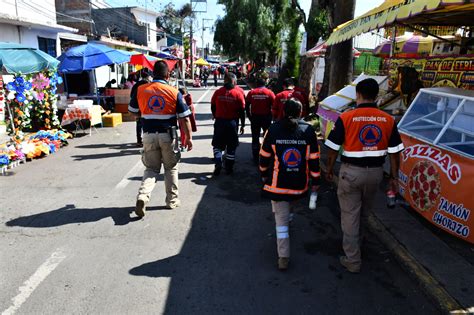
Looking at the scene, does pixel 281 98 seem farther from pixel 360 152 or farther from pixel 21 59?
pixel 21 59

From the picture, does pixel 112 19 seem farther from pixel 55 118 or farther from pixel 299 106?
pixel 299 106

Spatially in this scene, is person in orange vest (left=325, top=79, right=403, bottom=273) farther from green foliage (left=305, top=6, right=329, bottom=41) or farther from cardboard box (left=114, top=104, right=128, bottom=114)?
Answer: green foliage (left=305, top=6, right=329, bottom=41)

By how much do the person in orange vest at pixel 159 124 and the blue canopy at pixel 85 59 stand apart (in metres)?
8.47

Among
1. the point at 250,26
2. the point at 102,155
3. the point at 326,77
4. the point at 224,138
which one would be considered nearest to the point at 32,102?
the point at 102,155

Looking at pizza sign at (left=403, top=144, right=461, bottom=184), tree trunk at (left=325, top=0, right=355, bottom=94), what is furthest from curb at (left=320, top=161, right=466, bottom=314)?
tree trunk at (left=325, top=0, right=355, bottom=94)

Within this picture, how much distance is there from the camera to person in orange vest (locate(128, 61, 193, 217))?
209 inches

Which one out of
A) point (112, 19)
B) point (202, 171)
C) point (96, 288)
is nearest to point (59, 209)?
point (96, 288)

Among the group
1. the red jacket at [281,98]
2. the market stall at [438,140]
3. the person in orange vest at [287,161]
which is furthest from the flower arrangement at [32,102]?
the market stall at [438,140]

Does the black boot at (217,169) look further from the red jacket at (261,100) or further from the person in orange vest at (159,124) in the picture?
the person in orange vest at (159,124)

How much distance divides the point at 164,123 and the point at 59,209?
2031mm

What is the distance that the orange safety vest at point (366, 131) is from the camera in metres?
3.76

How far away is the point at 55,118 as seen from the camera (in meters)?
11.5

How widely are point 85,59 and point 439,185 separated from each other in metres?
11.9

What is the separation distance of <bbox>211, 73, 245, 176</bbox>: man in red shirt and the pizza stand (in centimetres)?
301
